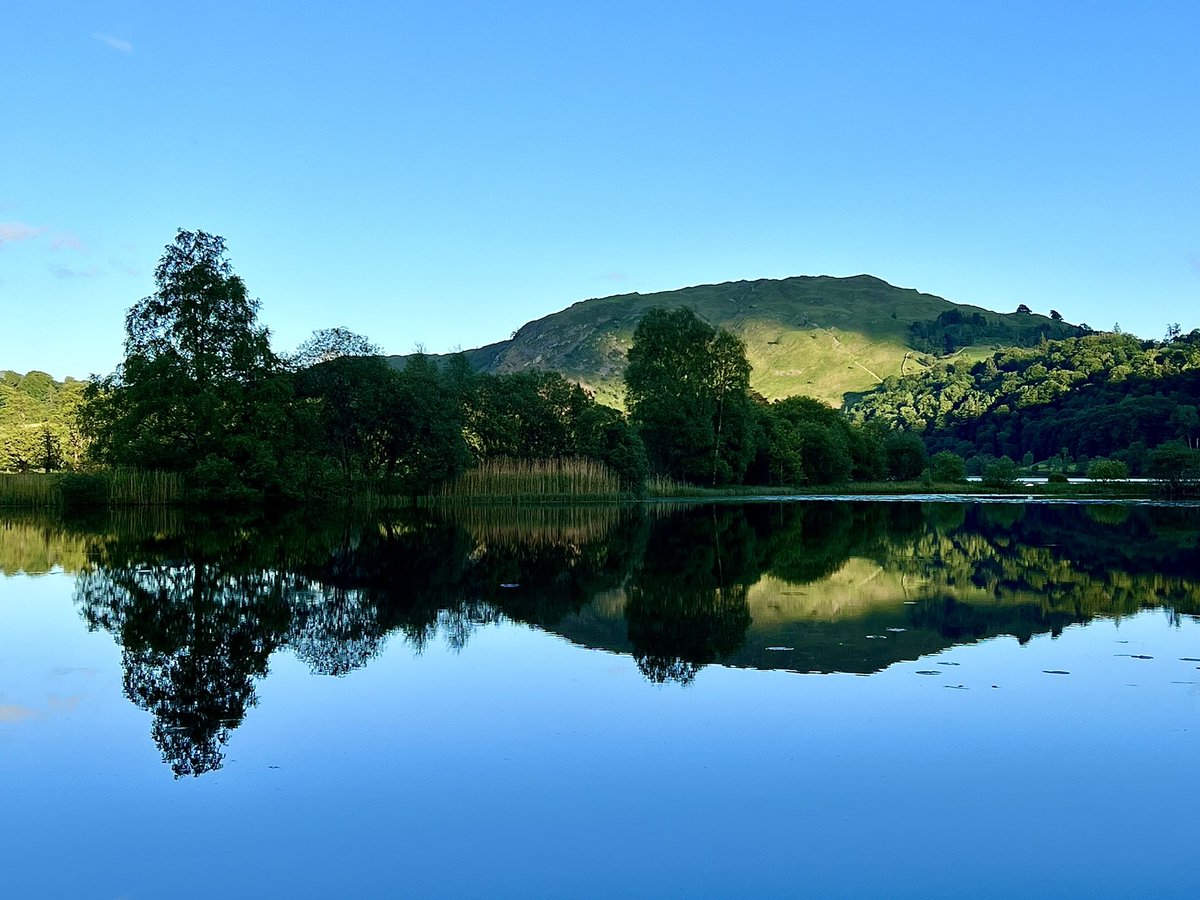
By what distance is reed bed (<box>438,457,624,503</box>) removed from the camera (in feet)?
176

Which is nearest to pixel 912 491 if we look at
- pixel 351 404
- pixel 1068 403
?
pixel 351 404

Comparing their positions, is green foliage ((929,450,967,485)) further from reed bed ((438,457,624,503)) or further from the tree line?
reed bed ((438,457,624,503))

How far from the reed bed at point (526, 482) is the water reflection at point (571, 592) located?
21.5 meters

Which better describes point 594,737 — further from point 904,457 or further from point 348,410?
point 904,457

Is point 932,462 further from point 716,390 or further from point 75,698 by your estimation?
point 75,698

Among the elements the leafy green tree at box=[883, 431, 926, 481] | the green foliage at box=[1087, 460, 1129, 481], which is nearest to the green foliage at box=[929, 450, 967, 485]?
the leafy green tree at box=[883, 431, 926, 481]

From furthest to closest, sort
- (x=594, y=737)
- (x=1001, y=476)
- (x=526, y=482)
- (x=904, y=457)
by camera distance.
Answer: (x=904, y=457)
(x=1001, y=476)
(x=526, y=482)
(x=594, y=737)

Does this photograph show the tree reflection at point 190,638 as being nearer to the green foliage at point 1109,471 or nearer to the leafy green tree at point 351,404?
the leafy green tree at point 351,404

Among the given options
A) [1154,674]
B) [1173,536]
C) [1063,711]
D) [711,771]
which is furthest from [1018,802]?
[1173,536]

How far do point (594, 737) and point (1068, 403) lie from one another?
139 m

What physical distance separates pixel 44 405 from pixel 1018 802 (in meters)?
85.3

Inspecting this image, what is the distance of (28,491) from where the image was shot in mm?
44688

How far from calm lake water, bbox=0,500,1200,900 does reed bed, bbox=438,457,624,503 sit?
3554 centimetres

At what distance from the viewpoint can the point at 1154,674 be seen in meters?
10.5
